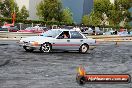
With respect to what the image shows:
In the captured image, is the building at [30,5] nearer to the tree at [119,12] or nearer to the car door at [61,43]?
the tree at [119,12]

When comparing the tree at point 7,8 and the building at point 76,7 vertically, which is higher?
the building at point 76,7

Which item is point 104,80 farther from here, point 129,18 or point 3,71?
point 129,18

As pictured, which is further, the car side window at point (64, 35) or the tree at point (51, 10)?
the tree at point (51, 10)

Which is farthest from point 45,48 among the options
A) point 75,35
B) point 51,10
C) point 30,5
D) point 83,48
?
point 30,5

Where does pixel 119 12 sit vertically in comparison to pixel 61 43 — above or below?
above

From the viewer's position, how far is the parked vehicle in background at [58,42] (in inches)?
931

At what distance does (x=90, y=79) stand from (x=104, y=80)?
0.61 feet

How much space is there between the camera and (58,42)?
2428 cm

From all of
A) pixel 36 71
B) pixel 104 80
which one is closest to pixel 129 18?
pixel 36 71

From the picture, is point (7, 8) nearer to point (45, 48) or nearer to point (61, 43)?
point (61, 43)

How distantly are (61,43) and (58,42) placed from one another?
194 mm

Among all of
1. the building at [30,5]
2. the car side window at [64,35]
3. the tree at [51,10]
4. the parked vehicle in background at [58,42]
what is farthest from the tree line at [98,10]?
the car side window at [64,35]

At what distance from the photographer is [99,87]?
11.3m

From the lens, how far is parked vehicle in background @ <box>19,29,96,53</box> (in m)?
23.7
